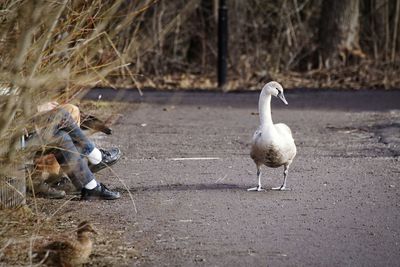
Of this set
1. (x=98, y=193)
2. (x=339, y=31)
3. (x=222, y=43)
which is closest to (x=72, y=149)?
(x=98, y=193)

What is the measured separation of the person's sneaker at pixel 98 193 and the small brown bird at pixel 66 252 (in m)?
1.96

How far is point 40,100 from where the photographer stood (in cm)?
608

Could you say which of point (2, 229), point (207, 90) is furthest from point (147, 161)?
point (207, 90)

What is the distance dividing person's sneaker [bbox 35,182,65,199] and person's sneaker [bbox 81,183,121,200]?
0.21 m

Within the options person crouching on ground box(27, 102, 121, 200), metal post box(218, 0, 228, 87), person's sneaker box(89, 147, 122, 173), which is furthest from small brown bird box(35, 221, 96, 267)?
metal post box(218, 0, 228, 87)

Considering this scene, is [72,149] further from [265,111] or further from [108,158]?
[265,111]

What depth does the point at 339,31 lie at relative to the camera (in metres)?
21.0

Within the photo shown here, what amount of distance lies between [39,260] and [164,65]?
52.6 ft

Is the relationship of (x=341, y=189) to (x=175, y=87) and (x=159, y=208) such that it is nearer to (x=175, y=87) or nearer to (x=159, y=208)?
(x=159, y=208)

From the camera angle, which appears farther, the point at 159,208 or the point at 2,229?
the point at 159,208

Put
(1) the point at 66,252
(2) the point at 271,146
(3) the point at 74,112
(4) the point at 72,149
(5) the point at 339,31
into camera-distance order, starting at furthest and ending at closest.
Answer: (5) the point at 339,31, (2) the point at 271,146, (3) the point at 74,112, (4) the point at 72,149, (1) the point at 66,252

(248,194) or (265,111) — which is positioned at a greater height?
(265,111)

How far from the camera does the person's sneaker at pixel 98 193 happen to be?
7941mm

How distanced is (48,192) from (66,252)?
226 centimetres
